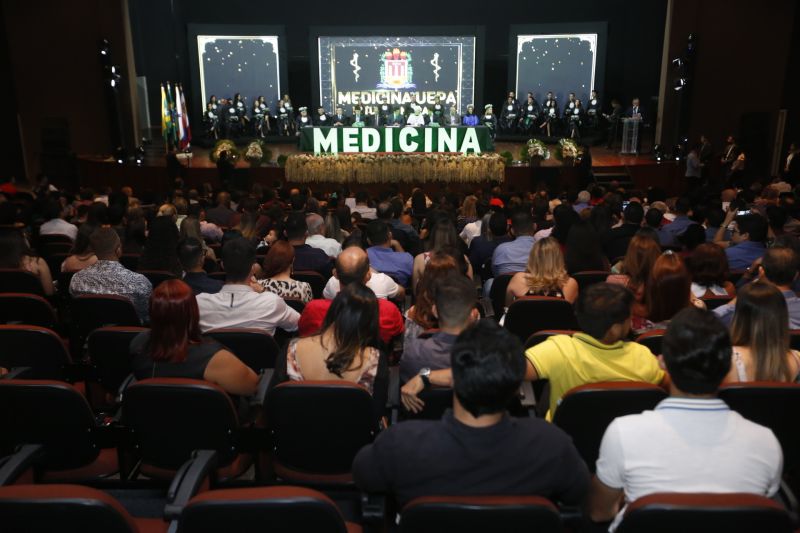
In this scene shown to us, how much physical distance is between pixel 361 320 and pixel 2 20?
14532 mm

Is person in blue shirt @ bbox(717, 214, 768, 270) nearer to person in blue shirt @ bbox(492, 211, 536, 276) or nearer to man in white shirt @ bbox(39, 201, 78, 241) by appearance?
person in blue shirt @ bbox(492, 211, 536, 276)

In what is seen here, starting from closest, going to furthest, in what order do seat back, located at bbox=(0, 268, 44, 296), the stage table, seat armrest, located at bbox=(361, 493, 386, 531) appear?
1. seat armrest, located at bbox=(361, 493, 386, 531)
2. seat back, located at bbox=(0, 268, 44, 296)
3. the stage table

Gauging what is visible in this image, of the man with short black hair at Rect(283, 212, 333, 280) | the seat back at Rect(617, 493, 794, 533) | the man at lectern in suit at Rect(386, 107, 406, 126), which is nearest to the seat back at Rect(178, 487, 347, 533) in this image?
the seat back at Rect(617, 493, 794, 533)

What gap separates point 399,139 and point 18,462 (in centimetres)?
1196

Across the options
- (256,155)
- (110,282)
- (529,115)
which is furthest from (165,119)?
(110,282)

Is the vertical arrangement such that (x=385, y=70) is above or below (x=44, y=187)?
above

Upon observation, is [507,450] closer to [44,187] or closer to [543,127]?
[44,187]

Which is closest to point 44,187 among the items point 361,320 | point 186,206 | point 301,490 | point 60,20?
point 186,206

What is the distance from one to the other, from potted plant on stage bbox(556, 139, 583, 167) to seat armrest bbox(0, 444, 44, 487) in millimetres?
12164

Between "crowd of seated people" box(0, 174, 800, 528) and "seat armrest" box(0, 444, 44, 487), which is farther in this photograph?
"seat armrest" box(0, 444, 44, 487)

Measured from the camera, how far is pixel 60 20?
556 inches

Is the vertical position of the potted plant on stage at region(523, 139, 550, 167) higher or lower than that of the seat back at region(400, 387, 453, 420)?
higher

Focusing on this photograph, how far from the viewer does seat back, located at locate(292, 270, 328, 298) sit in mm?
4824

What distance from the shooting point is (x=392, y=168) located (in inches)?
503
